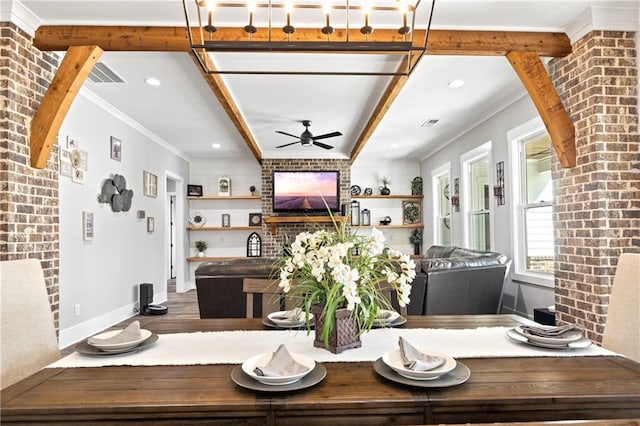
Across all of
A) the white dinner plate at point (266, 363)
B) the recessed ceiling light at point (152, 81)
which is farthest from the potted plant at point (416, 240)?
the white dinner plate at point (266, 363)

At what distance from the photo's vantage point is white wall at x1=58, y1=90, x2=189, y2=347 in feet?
13.4

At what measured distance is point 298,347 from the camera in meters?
1.58

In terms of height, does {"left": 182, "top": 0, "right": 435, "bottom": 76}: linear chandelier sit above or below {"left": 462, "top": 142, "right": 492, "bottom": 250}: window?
above

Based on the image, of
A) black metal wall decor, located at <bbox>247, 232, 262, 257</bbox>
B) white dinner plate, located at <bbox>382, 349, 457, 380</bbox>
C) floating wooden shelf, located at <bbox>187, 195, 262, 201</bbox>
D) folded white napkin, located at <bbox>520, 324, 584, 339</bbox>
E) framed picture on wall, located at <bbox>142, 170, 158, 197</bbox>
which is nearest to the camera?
white dinner plate, located at <bbox>382, 349, 457, 380</bbox>

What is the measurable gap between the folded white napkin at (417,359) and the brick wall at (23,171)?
9.01 feet

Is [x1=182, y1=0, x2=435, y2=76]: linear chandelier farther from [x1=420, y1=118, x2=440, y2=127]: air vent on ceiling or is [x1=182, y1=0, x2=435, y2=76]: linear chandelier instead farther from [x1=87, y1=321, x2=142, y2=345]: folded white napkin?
[x1=420, y1=118, x2=440, y2=127]: air vent on ceiling

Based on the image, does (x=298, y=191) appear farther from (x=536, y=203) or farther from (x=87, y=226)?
(x=536, y=203)

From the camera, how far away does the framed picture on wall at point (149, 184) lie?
5.96 meters

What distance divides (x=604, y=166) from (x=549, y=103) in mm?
658

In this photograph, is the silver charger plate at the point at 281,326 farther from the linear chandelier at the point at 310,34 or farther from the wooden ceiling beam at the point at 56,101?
the wooden ceiling beam at the point at 56,101

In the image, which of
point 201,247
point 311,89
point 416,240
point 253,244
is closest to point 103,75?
point 311,89

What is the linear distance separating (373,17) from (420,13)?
333 millimetres

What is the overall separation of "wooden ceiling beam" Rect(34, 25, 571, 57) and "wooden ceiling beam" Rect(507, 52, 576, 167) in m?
0.09

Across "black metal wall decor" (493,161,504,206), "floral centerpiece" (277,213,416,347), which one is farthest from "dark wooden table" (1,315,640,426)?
"black metal wall decor" (493,161,504,206)
